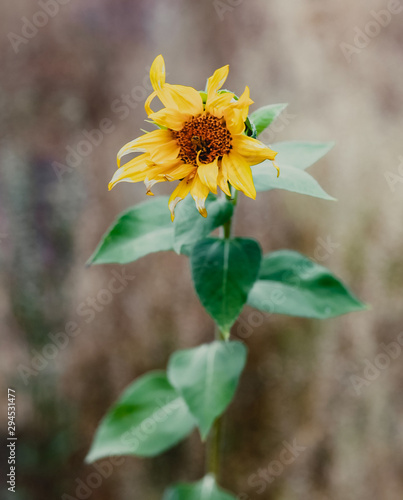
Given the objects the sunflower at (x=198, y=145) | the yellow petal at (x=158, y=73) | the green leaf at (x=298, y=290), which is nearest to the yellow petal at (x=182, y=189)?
the sunflower at (x=198, y=145)

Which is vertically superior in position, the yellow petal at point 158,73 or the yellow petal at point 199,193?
the yellow petal at point 158,73

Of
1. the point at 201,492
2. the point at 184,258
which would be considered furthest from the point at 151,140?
the point at 201,492

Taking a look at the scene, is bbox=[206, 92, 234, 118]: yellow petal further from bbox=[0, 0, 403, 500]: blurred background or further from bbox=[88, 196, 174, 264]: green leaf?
bbox=[0, 0, 403, 500]: blurred background

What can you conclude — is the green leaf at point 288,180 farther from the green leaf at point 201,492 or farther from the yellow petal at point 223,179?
the green leaf at point 201,492

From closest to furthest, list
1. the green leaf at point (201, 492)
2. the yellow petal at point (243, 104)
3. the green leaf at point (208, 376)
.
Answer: the yellow petal at point (243, 104) → the green leaf at point (208, 376) → the green leaf at point (201, 492)

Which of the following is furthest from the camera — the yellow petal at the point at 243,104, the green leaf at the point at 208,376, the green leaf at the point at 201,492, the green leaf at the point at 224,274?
the green leaf at the point at 201,492

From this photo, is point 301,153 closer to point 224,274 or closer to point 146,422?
point 224,274
